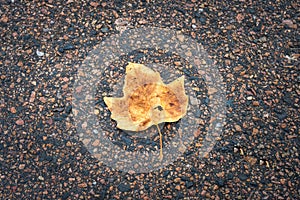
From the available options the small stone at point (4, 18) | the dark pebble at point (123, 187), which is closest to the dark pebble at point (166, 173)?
the dark pebble at point (123, 187)

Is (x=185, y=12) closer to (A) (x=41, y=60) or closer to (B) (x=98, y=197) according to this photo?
(A) (x=41, y=60)

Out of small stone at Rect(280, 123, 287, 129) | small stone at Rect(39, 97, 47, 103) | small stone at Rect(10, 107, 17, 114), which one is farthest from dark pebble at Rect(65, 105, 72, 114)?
small stone at Rect(280, 123, 287, 129)

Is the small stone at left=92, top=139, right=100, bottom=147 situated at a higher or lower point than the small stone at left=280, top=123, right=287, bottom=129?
lower

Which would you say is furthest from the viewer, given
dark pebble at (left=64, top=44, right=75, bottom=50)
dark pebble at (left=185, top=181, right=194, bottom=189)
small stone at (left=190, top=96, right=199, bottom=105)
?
dark pebble at (left=64, top=44, right=75, bottom=50)

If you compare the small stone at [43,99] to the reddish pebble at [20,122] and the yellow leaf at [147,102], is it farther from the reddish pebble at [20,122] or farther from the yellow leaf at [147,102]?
the yellow leaf at [147,102]

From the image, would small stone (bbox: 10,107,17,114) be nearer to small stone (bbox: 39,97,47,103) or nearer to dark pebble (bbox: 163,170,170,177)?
small stone (bbox: 39,97,47,103)

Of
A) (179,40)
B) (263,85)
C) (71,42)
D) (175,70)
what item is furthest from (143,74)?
(263,85)

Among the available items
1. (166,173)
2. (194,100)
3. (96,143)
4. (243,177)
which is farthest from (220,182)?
(96,143)

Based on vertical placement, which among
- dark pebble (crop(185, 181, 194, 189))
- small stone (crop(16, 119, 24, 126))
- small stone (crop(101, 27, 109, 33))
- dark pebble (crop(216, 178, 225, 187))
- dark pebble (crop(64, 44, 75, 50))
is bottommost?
dark pebble (crop(185, 181, 194, 189))

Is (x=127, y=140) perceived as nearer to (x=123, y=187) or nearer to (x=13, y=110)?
(x=123, y=187)

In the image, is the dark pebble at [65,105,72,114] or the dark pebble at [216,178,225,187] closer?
the dark pebble at [216,178,225,187]
